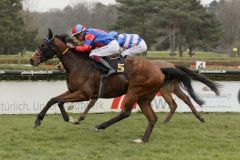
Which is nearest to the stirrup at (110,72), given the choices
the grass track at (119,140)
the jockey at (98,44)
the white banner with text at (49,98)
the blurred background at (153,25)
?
the jockey at (98,44)

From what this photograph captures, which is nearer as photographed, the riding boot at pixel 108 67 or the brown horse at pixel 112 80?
the brown horse at pixel 112 80

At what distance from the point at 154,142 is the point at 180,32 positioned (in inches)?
1547

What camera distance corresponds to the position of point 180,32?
4578cm

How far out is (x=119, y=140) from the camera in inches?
292

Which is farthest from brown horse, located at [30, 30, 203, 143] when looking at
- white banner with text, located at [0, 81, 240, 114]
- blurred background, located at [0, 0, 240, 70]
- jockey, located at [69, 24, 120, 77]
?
blurred background, located at [0, 0, 240, 70]

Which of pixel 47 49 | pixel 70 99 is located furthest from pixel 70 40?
pixel 70 99

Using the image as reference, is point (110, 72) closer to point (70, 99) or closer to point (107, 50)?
point (107, 50)

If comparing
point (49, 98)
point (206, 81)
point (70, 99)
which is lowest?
point (49, 98)

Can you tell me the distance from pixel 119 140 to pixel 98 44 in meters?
1.66

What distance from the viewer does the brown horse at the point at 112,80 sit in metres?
7.38

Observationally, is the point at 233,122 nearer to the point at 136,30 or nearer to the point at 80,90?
the point at 80,90

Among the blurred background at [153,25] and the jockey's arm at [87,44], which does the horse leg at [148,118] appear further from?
the blurred background at [153,25]

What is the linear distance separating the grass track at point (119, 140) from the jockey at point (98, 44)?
1293 millimetres

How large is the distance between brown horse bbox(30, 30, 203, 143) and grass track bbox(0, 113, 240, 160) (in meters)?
0.38
